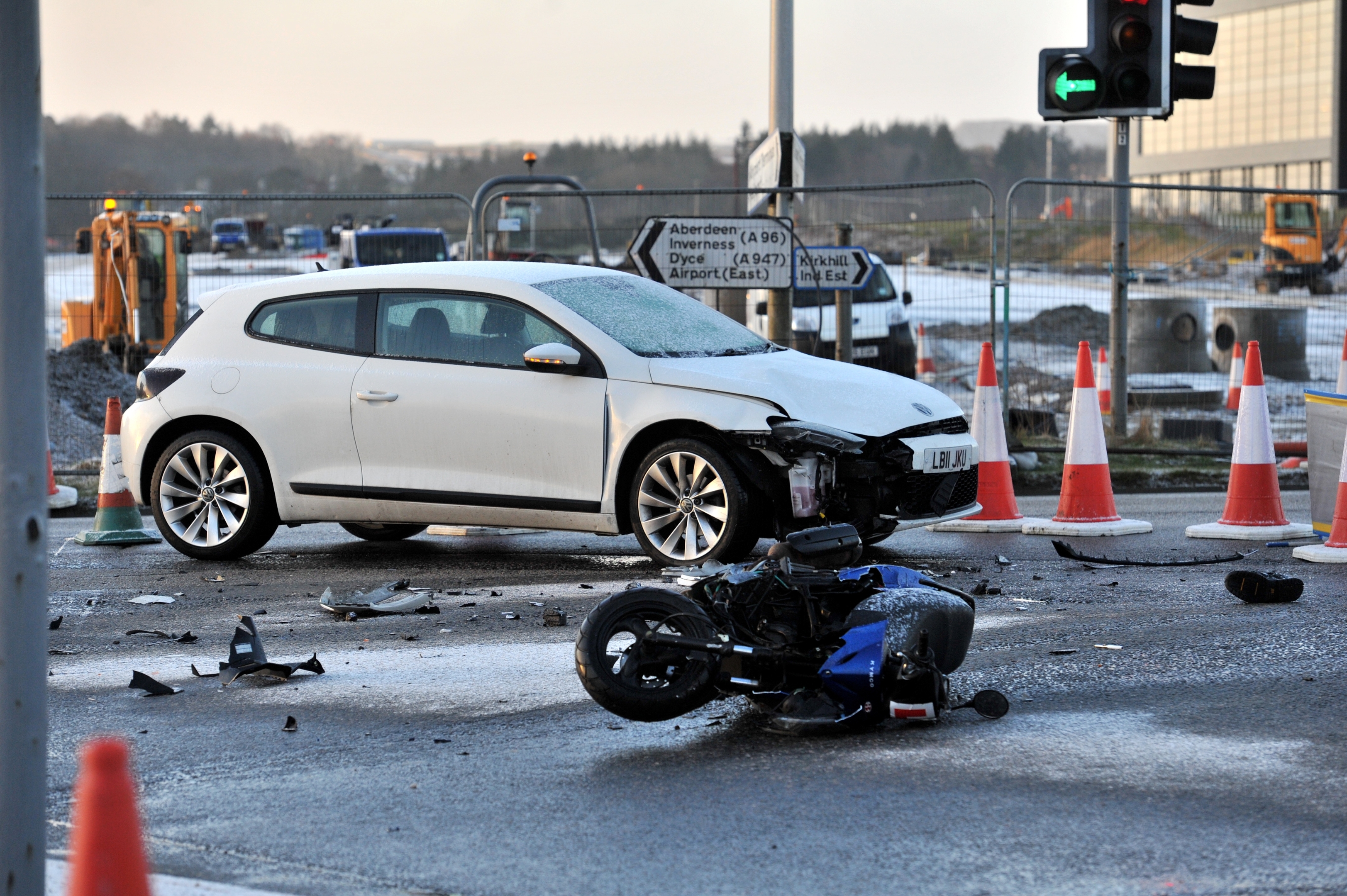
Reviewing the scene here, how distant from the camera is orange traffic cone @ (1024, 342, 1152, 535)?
945cm

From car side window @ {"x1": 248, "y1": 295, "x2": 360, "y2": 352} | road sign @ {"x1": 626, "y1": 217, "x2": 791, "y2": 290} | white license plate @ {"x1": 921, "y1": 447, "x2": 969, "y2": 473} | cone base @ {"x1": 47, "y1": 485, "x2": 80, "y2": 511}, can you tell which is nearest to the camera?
white license plate @ {"x1": 921, "y1": 447, "x2": 969, "y2": 473}

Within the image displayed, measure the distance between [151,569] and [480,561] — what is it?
1823 millimetres

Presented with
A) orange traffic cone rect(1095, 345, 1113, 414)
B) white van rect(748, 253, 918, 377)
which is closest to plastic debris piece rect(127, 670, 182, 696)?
white van rect(748, 253, 918, 377)

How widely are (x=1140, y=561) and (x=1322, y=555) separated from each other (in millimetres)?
911

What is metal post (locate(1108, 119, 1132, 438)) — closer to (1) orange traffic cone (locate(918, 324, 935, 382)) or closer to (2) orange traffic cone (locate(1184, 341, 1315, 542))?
(2) orange traffic cone (locate(1184, 341, 1315, 542))

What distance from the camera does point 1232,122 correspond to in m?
85.3

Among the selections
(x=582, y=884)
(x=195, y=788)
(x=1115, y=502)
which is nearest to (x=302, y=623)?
(x=195, y=788)

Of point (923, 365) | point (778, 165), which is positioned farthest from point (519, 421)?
point (923, 365)

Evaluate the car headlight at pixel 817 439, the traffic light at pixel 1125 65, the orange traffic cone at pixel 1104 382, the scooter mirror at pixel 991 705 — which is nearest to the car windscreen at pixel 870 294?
the orange traffic cone at pixel 1104 382

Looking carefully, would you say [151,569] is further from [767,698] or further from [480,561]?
[767,698]

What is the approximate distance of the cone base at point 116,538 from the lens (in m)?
9.82

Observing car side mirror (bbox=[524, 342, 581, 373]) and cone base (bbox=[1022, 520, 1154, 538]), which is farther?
cone base (bbox=[1022, 520, 1154, 538])

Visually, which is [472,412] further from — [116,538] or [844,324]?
[844,324]

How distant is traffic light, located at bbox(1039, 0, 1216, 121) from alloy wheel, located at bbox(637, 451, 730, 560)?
6044 mm
